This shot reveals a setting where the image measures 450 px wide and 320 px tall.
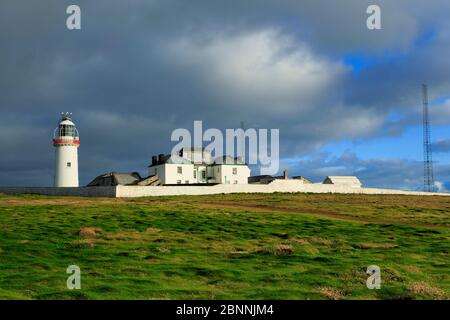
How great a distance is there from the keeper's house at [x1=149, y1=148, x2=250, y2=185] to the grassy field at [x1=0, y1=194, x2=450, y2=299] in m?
50.9

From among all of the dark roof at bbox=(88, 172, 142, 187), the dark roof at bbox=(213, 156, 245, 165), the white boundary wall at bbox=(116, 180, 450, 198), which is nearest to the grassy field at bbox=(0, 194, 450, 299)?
the white boundary wall at bbox=(116, 180, 450, 198)

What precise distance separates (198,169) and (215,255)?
76.7 metres

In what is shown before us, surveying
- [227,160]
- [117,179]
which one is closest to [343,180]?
[227,160]

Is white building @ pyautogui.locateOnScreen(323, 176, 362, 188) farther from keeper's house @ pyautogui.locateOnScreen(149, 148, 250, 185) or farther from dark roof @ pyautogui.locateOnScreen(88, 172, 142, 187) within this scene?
dark roof @ pyautogui.locateOnScreen(88, 172, 142, 187)

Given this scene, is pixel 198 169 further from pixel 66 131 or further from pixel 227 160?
pixel 66 131

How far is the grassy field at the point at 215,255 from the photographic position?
18.0 metres

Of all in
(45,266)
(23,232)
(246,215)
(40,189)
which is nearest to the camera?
(45,266)

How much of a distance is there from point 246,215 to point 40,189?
42.8 metres

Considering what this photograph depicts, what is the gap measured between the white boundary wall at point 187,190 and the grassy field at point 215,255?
23.2 m

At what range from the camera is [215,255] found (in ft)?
83.2

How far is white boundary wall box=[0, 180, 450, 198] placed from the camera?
225ft
